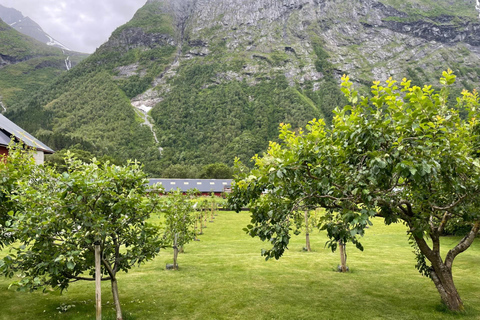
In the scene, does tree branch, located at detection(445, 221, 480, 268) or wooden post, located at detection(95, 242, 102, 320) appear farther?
tree branch, located at detection(445, 221, 480, 268)

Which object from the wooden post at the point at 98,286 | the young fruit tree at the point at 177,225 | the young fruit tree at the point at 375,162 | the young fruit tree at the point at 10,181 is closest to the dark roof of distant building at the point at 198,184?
the young fruit tree at the point at 177,225

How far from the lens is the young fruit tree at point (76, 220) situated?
22.2ft

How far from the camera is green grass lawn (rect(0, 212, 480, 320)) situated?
942 cm

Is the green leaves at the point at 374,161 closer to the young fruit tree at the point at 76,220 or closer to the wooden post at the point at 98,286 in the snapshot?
the young fruit tree at the point at 76,220

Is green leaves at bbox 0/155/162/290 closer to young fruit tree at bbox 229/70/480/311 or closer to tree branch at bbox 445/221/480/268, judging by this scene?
young fruit tree at bbox 229/70/480/311

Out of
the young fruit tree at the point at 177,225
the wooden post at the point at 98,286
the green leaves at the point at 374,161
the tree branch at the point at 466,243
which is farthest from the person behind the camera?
the young fruit tree at the point at 177,225

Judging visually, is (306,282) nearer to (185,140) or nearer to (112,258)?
(112,258)

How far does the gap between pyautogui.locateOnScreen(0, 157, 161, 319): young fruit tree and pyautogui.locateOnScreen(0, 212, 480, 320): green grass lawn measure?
233cm

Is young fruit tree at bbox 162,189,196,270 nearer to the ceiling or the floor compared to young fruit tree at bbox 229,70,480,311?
nearer to the floor

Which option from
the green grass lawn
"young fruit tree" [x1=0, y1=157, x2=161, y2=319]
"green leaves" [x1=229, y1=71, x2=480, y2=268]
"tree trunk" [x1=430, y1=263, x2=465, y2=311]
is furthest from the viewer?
the green grass lawn

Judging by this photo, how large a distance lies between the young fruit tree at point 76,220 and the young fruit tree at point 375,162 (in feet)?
9.72

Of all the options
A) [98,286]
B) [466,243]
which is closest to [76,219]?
[98,286]

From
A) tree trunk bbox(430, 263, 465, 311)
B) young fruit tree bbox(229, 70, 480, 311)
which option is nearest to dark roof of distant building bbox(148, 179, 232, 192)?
tree trunk bbox(430, 263, 465, 311)

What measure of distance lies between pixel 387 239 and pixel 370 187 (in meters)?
24.0
